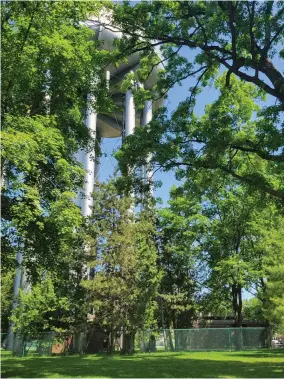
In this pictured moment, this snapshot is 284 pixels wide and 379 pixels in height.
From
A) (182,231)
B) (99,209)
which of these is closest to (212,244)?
(182,231)

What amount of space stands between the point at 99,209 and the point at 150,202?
37.1 ft

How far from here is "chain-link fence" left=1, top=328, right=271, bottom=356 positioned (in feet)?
91.3

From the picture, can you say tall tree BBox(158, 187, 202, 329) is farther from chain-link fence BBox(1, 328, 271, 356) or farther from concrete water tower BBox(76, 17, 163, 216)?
concrete water tower BBox(76, 17, 163, 216)

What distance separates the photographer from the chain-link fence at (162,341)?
27828 mm

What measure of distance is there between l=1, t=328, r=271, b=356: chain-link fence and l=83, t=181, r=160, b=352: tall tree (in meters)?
2.19

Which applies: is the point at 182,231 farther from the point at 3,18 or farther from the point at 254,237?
the point at 3,18

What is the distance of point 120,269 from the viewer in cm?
2603

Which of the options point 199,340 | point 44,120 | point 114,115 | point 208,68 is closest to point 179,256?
point 199,340

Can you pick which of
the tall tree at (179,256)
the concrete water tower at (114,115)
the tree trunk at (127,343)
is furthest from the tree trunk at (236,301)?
the concrete water tower at (114,115)

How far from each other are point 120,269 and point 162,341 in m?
8.09

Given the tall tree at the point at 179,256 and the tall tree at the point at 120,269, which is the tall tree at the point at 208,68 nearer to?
the tall tree at the point at 120,269

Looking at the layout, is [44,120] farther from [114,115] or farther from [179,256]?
[114,115]

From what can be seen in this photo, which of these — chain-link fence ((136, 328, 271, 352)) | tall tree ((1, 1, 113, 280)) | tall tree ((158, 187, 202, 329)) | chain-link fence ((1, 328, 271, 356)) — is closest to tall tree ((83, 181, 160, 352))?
A: chain-link fence ((1, 328, 271, 356))

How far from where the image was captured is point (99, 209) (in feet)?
92.1
